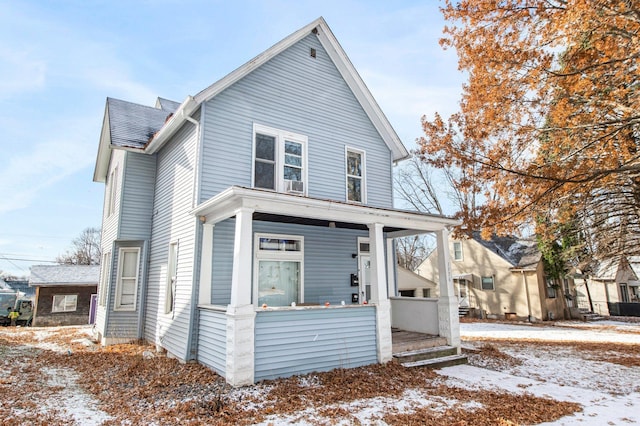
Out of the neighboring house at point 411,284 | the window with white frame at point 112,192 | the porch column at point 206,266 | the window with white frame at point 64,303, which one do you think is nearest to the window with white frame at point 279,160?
the porch column at point 206,266

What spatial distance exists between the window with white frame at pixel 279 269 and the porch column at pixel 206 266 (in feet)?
3.64

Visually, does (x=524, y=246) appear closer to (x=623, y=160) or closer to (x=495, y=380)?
(x=623, y=160)

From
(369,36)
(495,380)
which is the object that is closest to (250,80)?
(369,36)

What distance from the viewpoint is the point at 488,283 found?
22828 millimetres

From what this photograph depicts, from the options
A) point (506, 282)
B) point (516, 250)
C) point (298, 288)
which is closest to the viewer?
point (298, 288)

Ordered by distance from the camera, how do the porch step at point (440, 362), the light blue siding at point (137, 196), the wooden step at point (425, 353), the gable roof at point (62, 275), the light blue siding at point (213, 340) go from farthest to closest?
the gable roof at point (62, 275) < the light blue siding at point (137, 196) < the wooden step at point (425, 353) < the porch step at point (440, 362) < the light blue siding at point (213, 340)

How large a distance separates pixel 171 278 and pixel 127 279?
2.72 meters

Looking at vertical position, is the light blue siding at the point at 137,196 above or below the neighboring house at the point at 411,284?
above

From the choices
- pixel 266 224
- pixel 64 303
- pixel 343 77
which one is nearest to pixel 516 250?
pixel 343 77

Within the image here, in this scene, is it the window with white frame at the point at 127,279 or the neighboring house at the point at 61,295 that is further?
the neighboring house at the point at 61,295

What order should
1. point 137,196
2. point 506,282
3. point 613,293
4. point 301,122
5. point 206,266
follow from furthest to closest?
point 613,293 → point 506,282 → point 137,196 → point 301,122 → point 206,266

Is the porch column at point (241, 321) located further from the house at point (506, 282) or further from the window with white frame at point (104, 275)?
the house at point (506, 282)

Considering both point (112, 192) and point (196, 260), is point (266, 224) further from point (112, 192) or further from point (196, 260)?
point (112, 192)

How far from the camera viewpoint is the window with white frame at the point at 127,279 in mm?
10508
